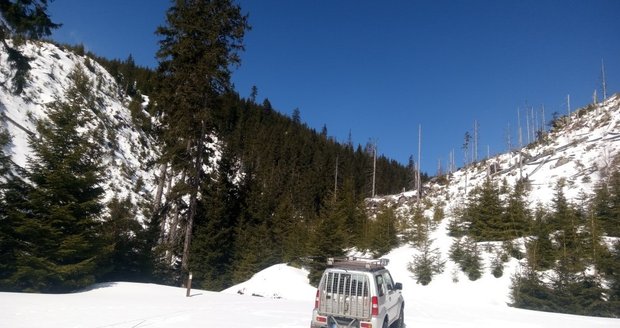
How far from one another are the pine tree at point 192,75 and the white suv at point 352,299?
53.7 ft

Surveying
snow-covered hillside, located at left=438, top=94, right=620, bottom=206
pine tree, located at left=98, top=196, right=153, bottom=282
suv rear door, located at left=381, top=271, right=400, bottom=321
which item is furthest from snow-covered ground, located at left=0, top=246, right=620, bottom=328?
snow-covered hillside, located at left=438, top=94, right=620, bottom=206

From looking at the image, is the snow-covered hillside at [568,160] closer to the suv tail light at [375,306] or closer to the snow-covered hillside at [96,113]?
the suv tail light at [375,306]

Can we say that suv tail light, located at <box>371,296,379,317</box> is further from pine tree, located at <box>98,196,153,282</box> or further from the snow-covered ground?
pine tree, located at <box>98,196,153,282</box>

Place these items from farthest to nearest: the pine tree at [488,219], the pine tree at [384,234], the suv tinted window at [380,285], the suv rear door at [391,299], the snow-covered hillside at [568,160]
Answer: the snow-covered hillside at [568,160], the pine tree at [384,234], the pine tree at [488,219], the suv rear door at [391,299], the suv tinted window at [380,285]

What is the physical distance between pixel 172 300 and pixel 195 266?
537 inches

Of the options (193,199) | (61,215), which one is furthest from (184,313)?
(193,199)

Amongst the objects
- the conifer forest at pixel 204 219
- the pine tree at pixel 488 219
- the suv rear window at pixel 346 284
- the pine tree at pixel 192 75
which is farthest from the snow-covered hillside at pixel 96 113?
the suv rear window at pixel 346 284

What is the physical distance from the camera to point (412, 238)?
96.5 feet

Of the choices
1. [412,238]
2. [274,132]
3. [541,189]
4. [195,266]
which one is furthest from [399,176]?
[195,266]

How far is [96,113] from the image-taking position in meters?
50.9

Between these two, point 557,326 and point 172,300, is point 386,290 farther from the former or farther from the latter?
point 172,300

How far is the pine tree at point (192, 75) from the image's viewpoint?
77.8 feet

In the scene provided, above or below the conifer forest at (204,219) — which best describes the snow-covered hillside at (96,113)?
above

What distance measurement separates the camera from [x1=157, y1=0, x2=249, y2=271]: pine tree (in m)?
23.7
